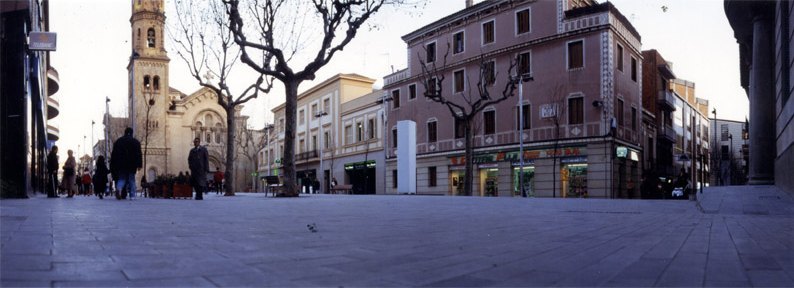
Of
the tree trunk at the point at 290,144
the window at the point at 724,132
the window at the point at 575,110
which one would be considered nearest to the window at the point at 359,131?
the window at the point at 575,110

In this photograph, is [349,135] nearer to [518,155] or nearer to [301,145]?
[301,145]

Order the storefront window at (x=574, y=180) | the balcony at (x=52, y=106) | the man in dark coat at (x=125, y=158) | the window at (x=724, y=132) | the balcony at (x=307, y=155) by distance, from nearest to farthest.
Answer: the man in dark coat at (x=125, y=158) → the storefront window at (x=574, y=180) → the balcony at (x=52, y=106) → the balcony at (x=307, y=155) → the window at (x=724, y=132)

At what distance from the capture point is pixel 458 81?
1499 inches

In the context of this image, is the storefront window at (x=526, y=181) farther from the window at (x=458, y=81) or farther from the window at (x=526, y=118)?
the window at (x=458, y=81)

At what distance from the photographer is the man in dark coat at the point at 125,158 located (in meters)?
14.9

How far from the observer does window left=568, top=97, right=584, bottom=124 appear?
3149 cm

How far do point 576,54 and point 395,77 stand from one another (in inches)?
584

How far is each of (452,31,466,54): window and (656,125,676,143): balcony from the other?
15.3m

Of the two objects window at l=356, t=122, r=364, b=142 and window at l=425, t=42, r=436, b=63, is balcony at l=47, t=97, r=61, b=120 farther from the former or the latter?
window at l=425, t=42, r=436, b=63

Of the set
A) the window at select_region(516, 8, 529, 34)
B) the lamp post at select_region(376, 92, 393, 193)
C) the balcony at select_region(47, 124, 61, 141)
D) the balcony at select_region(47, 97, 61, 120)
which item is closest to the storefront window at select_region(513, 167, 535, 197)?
the window at select_region(516, 8, 529, 34)

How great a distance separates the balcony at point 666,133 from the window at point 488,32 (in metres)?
14.6

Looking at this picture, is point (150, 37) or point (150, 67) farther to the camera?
point (150, 37)

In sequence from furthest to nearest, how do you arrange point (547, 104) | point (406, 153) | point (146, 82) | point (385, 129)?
point (146, 82), point (385, 129), point (547, 104), point (406, 153)

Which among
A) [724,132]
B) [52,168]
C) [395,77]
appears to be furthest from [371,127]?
[724,132]
